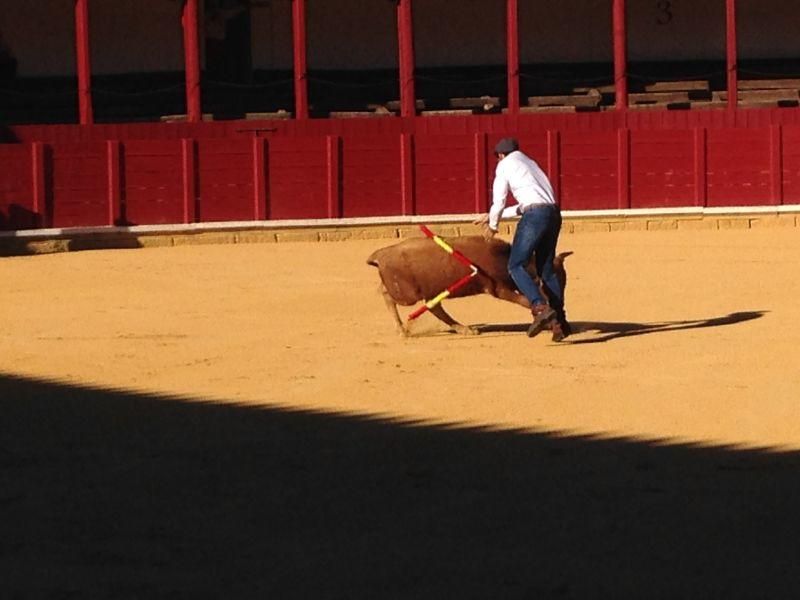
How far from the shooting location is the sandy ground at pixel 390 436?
21.5 ft

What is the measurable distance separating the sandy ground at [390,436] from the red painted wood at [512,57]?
32.3 ft

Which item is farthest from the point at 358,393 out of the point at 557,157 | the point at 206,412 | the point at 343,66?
the point at 343,66

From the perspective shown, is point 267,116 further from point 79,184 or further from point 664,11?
point 664,11

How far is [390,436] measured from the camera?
30.5 feet

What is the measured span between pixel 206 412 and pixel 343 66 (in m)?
19.1

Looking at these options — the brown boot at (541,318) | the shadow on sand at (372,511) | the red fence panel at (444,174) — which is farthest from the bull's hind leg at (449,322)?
the red fence panel at (444,174)

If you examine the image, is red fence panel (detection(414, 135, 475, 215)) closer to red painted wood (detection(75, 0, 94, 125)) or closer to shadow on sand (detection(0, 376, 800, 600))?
red painted wood (detection(75, 0, 94, 125))

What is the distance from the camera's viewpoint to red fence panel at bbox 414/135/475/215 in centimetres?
2450

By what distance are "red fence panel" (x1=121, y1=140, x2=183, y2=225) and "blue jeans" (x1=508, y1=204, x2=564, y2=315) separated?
37.6 ft

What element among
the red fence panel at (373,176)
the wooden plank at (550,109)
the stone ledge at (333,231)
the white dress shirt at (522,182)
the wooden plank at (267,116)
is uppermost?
the wooden plank at (550,109)

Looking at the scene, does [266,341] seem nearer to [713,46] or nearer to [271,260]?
[271,260]

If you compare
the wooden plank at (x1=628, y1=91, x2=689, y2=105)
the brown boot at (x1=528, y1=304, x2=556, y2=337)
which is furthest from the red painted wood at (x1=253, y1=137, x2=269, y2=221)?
the brown boot at (x1=528, y1=304, x2=556, y2=337)

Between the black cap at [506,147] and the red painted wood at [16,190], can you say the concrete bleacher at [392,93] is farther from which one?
the black cap at [506,147]

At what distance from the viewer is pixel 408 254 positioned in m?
13.1
